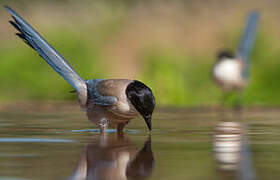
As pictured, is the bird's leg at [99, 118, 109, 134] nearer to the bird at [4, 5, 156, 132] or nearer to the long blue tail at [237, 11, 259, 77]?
the bird at [4, 5, 156, 132]

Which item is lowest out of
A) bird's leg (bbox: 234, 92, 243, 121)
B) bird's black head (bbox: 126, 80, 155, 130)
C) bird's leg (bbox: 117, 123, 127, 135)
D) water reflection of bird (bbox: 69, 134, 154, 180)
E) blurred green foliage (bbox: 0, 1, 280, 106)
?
water reflection of bird (bbox: 69, 134, 154, 180)

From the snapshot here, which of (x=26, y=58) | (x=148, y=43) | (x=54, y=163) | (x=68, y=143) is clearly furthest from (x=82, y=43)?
(x=54, y=163)

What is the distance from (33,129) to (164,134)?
1.53 metres

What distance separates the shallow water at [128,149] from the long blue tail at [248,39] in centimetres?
446

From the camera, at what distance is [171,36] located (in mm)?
18016

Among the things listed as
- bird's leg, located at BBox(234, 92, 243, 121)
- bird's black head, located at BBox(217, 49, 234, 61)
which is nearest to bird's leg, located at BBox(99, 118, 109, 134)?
bird's leg, located at BBox(234, 92, 243, 121)

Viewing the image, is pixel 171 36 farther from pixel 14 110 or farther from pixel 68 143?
pixel 68 143

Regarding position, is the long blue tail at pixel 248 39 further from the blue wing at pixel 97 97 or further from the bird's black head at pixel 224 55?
the blue wing at pixel 97 97

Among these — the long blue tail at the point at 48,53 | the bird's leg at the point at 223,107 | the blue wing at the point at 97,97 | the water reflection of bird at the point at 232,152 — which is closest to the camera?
the water reflection of bird at the point at 232,152

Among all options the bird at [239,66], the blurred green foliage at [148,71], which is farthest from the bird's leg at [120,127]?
the bird at [239,66]

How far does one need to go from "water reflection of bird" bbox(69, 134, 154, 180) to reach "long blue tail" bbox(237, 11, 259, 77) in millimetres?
7709

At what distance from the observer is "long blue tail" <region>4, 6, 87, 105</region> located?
24.9 ft

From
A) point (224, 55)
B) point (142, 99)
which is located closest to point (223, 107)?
point (224, 55)

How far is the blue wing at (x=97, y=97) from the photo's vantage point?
7.23m
